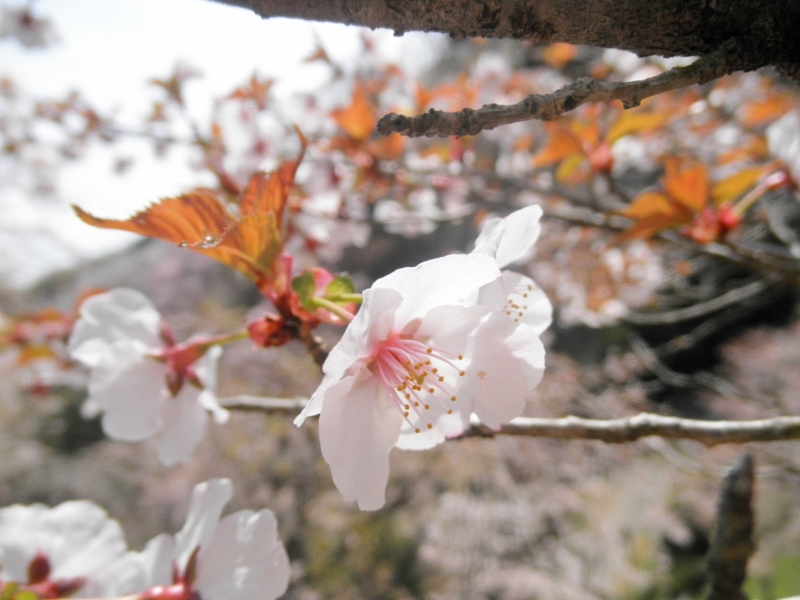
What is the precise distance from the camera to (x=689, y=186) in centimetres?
66

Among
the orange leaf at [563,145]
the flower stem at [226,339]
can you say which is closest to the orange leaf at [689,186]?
the orange leaf at [563,145]

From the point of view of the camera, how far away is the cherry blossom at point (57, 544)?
439 mm

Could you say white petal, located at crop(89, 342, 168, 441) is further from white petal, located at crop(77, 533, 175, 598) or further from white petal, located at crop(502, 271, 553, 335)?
white petal, located at crop(502, 271, 553, 335)

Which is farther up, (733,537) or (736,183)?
(736,183)

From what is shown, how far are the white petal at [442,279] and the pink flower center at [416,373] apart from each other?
0.16ft

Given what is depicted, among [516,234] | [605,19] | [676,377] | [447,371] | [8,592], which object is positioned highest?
[605,19]

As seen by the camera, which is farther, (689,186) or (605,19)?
(689,186)

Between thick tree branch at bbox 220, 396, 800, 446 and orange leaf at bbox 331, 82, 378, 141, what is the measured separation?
0.86 metres

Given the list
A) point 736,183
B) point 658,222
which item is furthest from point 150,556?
point 736,183

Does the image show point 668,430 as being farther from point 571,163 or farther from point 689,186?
point 571,163

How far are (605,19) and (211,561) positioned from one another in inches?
19.9

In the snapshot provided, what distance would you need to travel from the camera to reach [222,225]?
0.34 metres

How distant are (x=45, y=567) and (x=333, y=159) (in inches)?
41.1

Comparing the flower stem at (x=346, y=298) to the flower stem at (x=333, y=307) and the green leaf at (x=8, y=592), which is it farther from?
the green leaf at (x=8, y=592)
